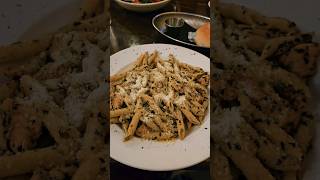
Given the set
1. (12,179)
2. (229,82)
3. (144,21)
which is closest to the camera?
(12,179)

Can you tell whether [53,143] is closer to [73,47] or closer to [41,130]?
[41,130]

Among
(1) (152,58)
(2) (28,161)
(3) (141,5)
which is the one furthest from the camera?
(3) (141,5)

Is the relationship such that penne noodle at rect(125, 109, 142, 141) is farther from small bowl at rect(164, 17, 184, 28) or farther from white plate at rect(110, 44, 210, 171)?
small bowl at rect(164, 17, 184, 28)

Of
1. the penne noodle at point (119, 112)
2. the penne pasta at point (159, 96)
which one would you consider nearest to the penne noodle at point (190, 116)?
the penne pasta at point (159, 96)

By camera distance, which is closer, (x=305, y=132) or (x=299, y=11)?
(x=305, y=132)

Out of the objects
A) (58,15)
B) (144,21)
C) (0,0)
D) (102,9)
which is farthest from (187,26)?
(0,0)

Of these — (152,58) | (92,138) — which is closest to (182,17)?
(152,58)

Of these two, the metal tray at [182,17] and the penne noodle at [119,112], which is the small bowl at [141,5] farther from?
the penne noodle at [119,112]

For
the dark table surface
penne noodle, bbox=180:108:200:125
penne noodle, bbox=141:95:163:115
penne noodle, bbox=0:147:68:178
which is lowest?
penne noodle, bbox=0:147:68:178

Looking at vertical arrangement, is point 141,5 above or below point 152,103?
above

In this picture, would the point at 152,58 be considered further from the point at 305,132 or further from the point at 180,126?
the point at 305,132

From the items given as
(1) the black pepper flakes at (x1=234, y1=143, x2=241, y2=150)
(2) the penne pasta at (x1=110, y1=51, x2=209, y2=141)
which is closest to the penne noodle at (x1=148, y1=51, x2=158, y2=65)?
(2) the penne pasta at (x1=110, y1=51, x2=209, y2=141)
